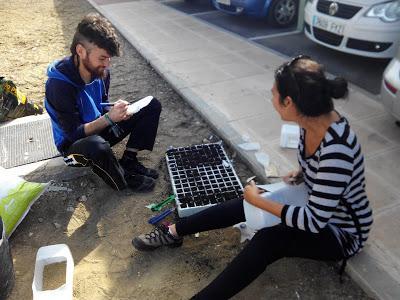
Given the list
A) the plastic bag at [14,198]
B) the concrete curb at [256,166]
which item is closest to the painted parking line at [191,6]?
the concrete curb at [256,166]

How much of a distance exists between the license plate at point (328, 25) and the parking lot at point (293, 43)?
463 mm

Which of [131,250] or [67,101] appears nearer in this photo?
[131,250]

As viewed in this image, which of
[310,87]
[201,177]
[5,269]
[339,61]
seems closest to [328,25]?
[339,61]

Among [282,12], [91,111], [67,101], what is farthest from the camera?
A: [282,12]

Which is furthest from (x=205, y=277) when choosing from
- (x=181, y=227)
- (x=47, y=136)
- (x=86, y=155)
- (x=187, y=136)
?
(x=47, y=136)

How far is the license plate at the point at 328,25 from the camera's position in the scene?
5168mm

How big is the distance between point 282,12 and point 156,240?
20.2 feet

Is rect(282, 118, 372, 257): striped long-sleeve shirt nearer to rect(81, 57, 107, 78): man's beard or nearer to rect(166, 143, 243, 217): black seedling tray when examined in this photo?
rect(166, 143, 243, 217): black seedling tray

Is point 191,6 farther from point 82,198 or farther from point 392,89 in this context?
point 82,198

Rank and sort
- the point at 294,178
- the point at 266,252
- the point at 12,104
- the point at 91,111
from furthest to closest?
the point at 12,104, the point at 91,111, the point at 294,178, the point at 266,252

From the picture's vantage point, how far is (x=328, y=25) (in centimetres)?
536

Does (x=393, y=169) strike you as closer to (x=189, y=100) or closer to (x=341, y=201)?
(x=341, y=201)

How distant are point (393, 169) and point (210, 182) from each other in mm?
1550

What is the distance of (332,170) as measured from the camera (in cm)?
175
